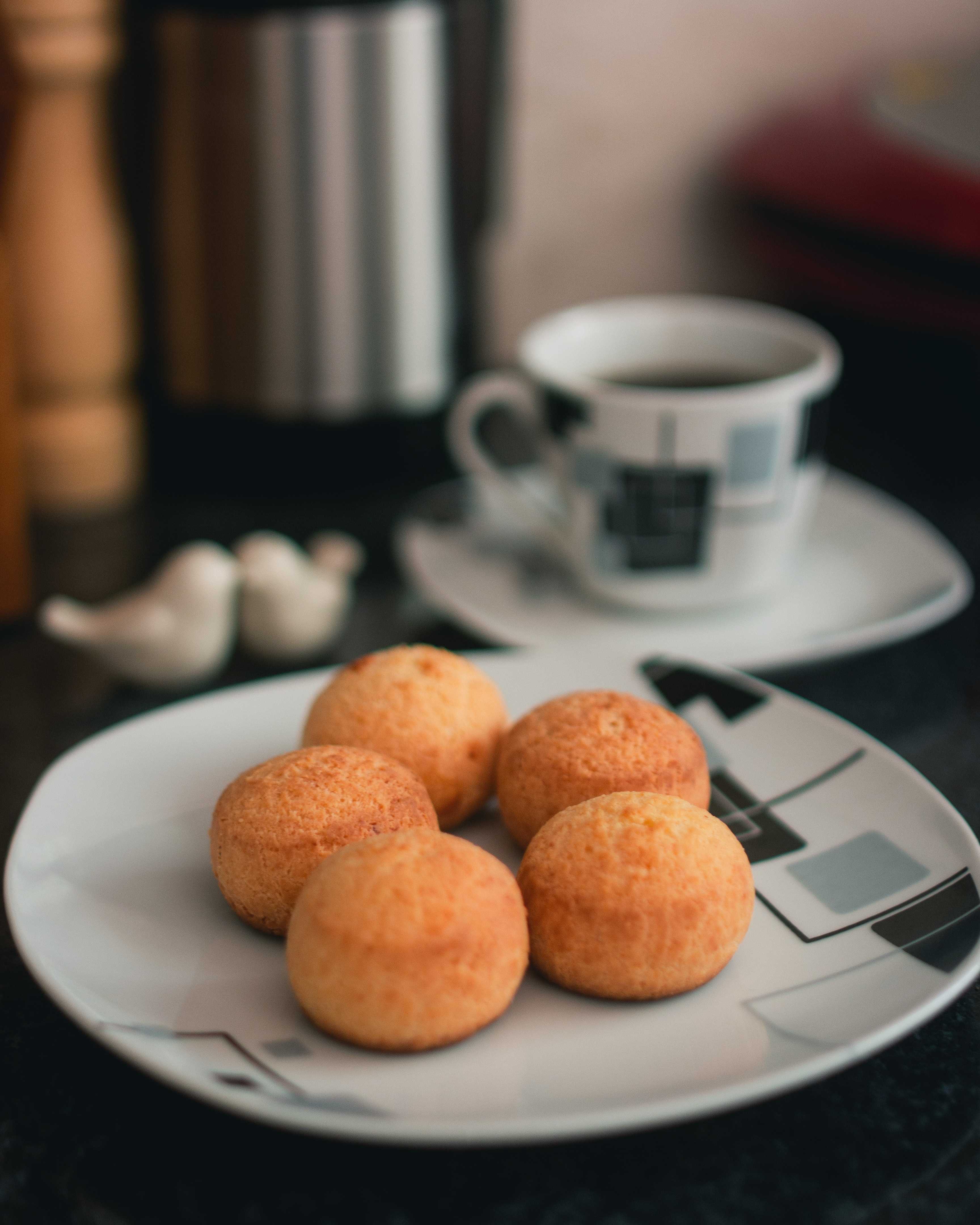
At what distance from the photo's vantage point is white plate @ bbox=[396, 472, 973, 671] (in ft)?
2.22

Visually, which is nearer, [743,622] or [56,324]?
[743,622]

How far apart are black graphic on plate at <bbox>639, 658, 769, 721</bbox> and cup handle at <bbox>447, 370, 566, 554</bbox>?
180 mm

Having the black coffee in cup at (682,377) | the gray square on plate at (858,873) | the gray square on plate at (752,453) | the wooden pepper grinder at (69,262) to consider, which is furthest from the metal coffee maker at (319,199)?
the gray square on plate at (858,873)

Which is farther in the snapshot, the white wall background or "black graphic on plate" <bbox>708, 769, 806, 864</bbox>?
the white wall background

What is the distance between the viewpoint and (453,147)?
0.85 metres

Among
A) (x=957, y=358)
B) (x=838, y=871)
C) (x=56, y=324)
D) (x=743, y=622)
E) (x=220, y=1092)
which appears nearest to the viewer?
(x=220, y=1092)

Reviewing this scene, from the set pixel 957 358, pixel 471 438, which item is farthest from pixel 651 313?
pixel 957 358

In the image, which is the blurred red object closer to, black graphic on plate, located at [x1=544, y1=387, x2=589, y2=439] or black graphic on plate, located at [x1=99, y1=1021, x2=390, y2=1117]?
black graphic on plate, located at [x1=544, y1=387, x2=589, y2=439]

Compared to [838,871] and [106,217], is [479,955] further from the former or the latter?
[106,217]

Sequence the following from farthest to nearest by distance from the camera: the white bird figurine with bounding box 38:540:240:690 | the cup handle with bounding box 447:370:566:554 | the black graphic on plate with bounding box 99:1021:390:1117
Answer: the cup handle with bounding box 447:370:566:554 → the white bird figurine with bounding box 38:540:240:690 → the black graphic on plate with bounding box 99:1021:390:1117

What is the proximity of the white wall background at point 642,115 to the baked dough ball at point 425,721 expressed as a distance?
0.61m

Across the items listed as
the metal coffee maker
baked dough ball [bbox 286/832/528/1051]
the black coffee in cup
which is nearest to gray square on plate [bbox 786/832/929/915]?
baked dough ball [bbox 286/832/528/1051]

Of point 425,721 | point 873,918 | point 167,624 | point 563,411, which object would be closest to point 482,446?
point 563,411

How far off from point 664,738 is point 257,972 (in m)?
0.17
